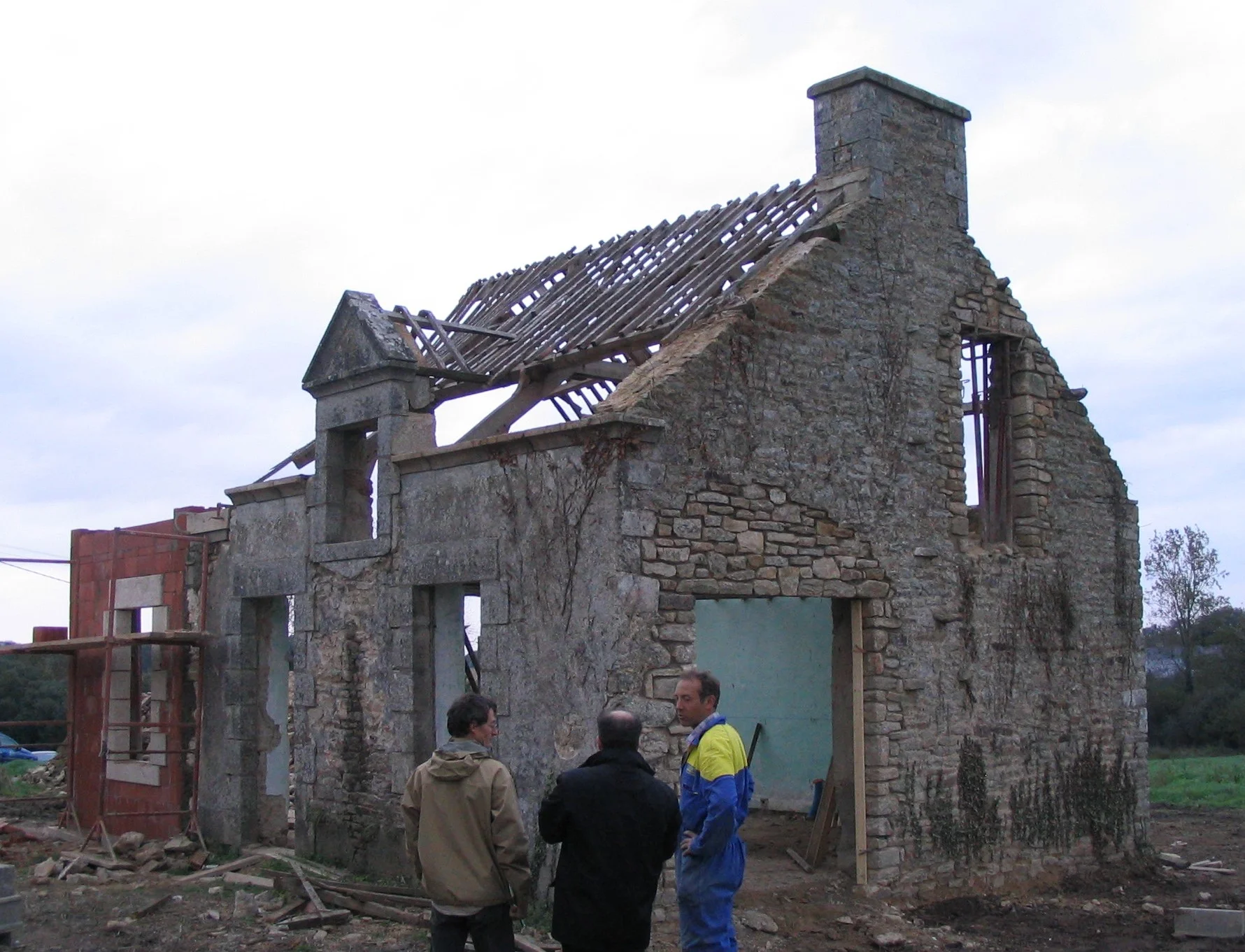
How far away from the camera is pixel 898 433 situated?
10633mm

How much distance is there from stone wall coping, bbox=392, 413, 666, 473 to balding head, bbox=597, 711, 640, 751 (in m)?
3.49

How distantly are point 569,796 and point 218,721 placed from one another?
8486 millimetres

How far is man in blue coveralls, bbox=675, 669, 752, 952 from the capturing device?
591cm

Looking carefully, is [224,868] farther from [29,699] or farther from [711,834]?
[29,699]

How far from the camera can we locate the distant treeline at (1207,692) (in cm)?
2947

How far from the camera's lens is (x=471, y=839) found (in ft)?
18.6

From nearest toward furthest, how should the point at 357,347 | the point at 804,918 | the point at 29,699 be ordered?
the point at 804,918, the point at 357,347, the point at 29,699

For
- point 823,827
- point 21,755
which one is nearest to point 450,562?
point 823,827

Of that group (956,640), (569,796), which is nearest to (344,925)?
(569,796)

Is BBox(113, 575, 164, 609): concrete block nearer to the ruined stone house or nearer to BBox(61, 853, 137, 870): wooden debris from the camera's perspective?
the ruined stone house

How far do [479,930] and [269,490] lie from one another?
7.61m

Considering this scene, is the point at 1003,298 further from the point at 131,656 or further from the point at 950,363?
the point at 131,656

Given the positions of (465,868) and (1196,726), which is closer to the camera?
(465,868)

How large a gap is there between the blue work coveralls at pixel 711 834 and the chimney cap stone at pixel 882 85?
6.91m
